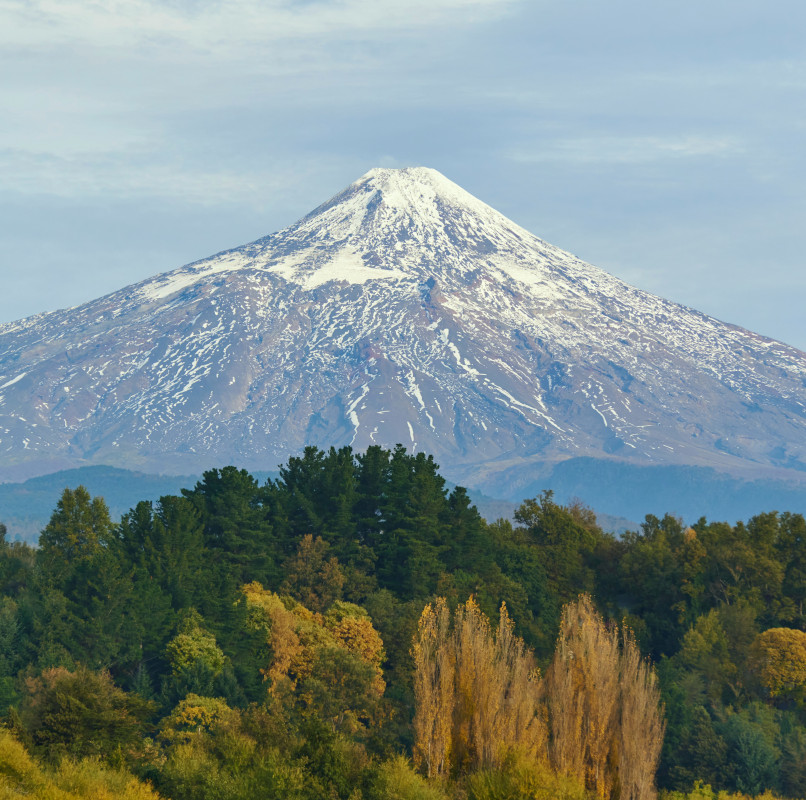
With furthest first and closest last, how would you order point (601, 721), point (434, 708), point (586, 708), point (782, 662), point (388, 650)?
point (782, 662)
point (388, 650)
point (586, 708)
point (601, 721)
point (434, 708)

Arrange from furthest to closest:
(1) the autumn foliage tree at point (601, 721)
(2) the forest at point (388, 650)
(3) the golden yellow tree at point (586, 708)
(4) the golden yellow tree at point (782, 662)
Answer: (4) the golden yellow tree at point (782, 662)
(3) the golden yellow tree at point (586, 708)
(1) the autumn foliage tree at point (601, 721)
(2) the forest at point (388, 650)

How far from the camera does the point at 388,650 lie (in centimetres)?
9638

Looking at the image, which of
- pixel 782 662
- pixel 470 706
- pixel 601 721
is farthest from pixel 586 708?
pixel 782 662

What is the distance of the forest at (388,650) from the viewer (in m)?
65.0

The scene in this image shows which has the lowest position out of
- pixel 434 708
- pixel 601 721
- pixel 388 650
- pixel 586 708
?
pixel 388 650

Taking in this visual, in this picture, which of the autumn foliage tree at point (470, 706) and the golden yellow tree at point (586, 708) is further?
the golden yellow tree at point (586, 708)

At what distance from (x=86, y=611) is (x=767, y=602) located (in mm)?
60774

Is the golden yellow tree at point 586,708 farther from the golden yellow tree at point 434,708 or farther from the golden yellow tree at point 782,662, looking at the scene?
the golden yellow tree at point 782,662

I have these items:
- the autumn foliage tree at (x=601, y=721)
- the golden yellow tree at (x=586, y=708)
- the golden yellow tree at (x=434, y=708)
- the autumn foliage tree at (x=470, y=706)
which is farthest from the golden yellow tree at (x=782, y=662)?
the golden yellow tree at (x=434, y=708)

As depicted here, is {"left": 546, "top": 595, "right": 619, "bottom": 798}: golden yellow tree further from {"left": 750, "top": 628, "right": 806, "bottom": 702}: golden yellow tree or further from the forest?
{"left": 750, "top": 628, "right": 806, "bottom": 702}: golden yellow tree

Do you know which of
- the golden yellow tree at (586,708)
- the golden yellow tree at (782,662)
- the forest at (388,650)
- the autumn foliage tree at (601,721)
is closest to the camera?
the forest at (388,650)

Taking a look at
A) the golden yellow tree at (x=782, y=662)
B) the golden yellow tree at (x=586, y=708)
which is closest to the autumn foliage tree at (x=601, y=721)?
the golden yellow tree at (x=586, y=708)

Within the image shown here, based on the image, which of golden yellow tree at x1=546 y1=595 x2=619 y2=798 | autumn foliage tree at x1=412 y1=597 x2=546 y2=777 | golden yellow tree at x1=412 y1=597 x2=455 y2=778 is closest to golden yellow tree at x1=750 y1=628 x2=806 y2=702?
golden yellow tree at x1=546 y1=595 x2=619 y2=798

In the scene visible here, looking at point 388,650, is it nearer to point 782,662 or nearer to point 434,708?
point 434,708
